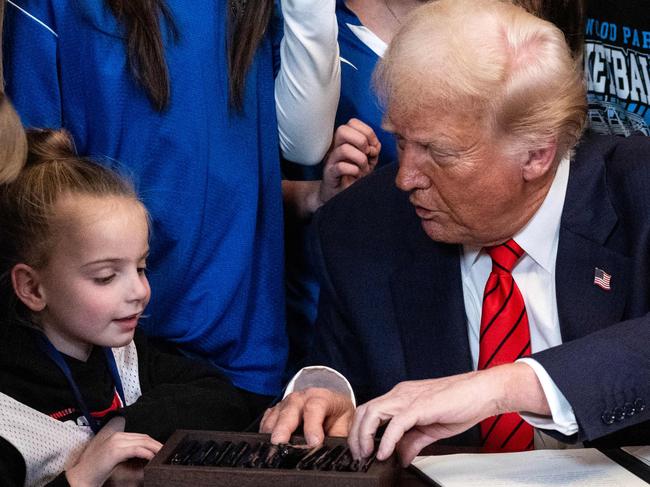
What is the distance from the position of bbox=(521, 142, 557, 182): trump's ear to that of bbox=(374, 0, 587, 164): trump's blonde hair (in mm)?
16

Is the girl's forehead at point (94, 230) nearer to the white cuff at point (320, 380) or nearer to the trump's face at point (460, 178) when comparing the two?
the white cuff at point (320, 380)

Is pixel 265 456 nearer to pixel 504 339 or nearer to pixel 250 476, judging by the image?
pixel 250 476

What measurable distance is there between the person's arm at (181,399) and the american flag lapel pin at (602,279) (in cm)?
70

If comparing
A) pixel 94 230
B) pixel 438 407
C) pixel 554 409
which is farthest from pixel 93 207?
pixel 554 409

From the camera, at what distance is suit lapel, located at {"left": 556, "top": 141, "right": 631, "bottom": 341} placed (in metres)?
2.14

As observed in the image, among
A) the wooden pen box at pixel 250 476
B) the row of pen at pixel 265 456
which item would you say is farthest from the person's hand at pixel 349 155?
the wooden pen box at pixel 250 476

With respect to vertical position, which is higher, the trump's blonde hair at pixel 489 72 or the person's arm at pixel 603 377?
the trump's blonde hair at pixel 489 72

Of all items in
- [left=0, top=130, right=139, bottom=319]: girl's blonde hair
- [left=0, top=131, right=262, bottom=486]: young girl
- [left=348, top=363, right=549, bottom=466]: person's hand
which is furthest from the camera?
[left=0, top=130, right=139, bottom=319]: girl's blonde hair

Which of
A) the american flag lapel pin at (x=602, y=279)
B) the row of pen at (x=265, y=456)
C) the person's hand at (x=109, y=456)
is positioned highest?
the american flag lapel pin at (x=602, y=279)

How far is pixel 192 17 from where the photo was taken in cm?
230

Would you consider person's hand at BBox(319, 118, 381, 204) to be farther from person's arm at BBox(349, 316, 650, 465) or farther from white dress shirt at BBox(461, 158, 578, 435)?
person's arm at BBox(349, 316, 650, 465)

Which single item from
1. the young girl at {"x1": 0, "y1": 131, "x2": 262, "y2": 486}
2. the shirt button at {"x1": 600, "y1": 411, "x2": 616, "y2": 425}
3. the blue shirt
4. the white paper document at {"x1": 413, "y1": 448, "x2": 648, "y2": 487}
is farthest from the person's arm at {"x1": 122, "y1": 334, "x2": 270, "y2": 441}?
the shirt button at {"x1": 600, "y1": 411, "x2": 616, "y2": 425}

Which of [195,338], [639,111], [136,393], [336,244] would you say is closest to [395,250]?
[336,244]

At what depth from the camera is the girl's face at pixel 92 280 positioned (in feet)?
6.76
